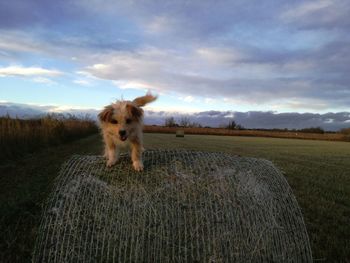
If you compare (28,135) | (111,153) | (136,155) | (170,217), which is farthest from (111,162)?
(28,135)

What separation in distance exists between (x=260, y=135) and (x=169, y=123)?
15695 millimetres

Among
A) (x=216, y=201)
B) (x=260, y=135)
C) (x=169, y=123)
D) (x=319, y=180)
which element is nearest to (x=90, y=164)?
(x=216, y=201)

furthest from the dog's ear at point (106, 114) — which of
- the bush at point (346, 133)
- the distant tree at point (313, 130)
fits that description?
the distant tree at point (313, 130)

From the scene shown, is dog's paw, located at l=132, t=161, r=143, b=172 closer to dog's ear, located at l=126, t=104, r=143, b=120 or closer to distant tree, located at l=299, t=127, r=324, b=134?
dog's ear, located at l=126, t=104, r=143, b=120

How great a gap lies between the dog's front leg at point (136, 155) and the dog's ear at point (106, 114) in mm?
582

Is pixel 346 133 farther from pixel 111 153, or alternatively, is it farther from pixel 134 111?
pixel 111 153

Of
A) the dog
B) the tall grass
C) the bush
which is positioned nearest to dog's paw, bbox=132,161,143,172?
the dog

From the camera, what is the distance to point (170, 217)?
17.6 feet

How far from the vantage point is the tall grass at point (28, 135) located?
47.2ft

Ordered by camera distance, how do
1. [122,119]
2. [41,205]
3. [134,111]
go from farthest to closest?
[41,205], [134,111], [122,119]

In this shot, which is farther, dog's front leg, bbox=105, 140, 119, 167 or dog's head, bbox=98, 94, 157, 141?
dog's head, bbox=98, 94, 157, 141

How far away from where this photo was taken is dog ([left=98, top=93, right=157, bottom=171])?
6664 millimetres

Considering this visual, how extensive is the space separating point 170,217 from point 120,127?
6.21 feet

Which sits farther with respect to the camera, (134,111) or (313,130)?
(313,130)
